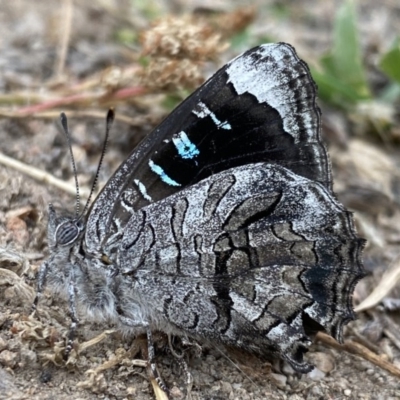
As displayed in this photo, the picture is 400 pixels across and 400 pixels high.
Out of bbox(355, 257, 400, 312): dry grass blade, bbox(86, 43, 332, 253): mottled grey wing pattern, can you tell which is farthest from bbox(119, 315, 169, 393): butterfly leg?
bbox(355, 257, 400, 312): dry grass blade

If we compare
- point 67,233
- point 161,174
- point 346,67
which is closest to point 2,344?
point 67,233

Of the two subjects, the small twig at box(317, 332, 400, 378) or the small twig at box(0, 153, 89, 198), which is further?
the small twig at box(0, 153, 89, 198)

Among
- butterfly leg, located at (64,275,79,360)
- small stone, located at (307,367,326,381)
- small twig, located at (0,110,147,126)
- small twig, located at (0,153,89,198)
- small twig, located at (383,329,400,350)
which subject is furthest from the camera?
small twig, located at (0,110,147,126)

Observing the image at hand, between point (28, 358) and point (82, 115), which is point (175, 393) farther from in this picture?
point (82, 115)

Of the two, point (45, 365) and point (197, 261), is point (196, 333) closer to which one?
point (197, 261)

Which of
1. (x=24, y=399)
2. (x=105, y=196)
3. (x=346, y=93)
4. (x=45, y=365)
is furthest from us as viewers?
(x=346, y=93)

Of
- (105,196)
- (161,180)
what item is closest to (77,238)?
(105,196)

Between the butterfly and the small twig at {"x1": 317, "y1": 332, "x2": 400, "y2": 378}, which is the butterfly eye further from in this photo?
the small twig at {"x1": 317, "y1": 332, "x2": 400, "y2": 378}
